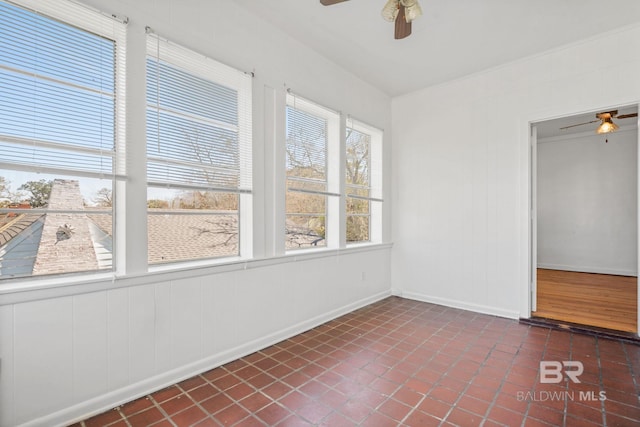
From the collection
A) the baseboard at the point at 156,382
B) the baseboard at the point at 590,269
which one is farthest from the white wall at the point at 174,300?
the baseboard at the point at 590,269

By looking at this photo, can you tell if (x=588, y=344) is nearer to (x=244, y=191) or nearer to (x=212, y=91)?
(x=244, y=191)

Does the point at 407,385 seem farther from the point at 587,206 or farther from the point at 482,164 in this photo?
the point at 587,206

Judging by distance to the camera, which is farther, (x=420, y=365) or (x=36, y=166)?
(x=420, y=365)

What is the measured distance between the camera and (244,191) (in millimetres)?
2789

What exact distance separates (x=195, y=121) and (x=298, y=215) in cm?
142

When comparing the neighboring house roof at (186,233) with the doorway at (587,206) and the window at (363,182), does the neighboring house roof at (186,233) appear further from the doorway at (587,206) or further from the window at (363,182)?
the doorway at (587,206)

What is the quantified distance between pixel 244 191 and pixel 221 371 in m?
1.50

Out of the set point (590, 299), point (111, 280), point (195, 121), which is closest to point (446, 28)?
point (195, 121)

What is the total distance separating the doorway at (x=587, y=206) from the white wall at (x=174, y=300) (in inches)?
169

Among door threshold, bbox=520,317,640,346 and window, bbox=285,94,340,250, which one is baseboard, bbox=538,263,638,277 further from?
window, bbox=285,94,340,250

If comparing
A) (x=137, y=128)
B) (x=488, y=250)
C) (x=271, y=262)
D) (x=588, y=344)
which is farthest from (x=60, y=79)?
(x=588, y=344)

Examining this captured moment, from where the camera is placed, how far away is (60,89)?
1.88 meters

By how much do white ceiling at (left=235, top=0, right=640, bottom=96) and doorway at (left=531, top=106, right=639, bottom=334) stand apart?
7.87 ft

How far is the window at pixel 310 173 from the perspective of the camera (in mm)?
3299
